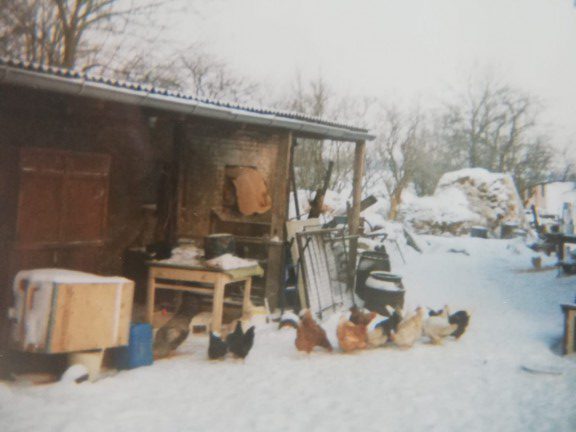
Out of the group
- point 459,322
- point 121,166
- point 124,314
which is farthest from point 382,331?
point 121,166

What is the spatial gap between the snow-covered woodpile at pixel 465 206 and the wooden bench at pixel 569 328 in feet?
52.3

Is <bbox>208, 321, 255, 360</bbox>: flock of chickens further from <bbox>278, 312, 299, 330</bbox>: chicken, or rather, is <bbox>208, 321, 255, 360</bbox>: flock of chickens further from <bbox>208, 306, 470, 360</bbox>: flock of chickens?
<bbox>278, 312, 299, 330</bbox>: chicken

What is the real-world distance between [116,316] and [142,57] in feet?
57.5

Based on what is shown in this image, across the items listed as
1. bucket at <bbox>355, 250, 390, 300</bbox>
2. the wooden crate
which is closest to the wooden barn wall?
the wooden crate

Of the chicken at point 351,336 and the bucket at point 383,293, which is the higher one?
the bucket at point 383,293

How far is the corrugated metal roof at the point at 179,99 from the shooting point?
18.2 ft

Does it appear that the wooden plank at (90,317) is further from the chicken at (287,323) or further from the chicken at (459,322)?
the chicken at (459,322)

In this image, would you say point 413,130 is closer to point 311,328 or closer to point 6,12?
point 6,12

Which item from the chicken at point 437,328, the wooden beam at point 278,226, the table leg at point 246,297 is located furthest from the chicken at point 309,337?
the wooden beam at point 278,226

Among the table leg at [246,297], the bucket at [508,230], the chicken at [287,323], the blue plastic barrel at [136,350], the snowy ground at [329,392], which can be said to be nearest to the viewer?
the snowy ground at [329,392]

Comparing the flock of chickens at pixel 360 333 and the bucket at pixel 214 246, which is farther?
the bucket at pixel 214 246

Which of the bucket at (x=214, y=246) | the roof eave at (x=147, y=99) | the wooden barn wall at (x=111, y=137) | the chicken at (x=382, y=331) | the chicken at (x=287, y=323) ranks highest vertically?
the roof eave at (x=147, y=99)

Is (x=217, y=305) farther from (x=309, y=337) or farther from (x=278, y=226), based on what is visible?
(x=278, y=226)

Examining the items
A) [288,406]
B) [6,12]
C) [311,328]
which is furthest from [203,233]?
[6,12]
